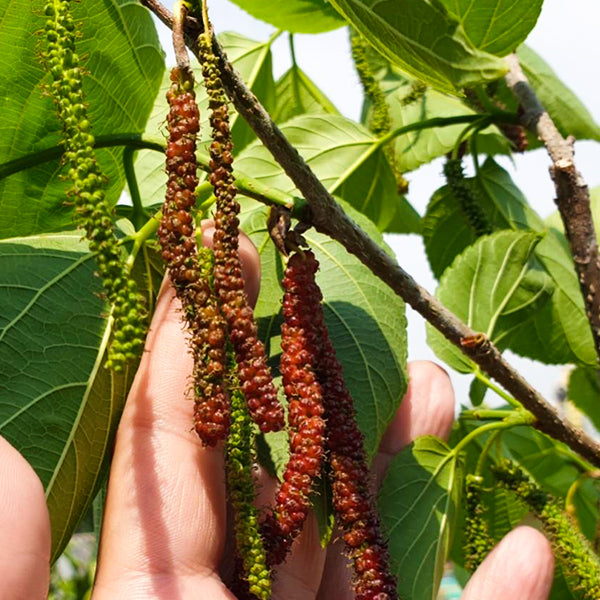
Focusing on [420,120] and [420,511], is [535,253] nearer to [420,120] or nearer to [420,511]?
[420,120]

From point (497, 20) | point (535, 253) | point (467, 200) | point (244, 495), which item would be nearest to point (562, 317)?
point (535, 253)

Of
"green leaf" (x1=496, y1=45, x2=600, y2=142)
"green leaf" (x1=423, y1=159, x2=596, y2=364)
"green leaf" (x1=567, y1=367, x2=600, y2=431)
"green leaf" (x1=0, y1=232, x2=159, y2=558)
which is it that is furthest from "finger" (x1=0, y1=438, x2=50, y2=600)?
"green leaf" (x1=567, y1=367, x2=600, y2=431)

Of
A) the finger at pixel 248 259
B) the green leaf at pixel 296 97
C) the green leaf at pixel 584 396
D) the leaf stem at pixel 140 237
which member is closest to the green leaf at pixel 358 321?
the finger at pixel 248 259

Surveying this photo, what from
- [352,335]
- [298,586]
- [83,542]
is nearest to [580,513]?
[298,586]

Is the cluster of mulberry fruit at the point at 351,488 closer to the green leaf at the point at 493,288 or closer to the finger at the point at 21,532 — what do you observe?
the finger at the point at 21,532

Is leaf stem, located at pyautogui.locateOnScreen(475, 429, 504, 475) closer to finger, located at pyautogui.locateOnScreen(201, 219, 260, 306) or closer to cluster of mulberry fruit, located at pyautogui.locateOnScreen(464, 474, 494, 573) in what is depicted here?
cluster of mulberry fruit, located at pyautogui.locateOnScreen(464, 474, 494, 573)

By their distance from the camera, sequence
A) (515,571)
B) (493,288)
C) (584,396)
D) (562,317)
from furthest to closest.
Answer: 1. (584,396)
2. (562,317)
3. (493,288)
4. (515,571)
